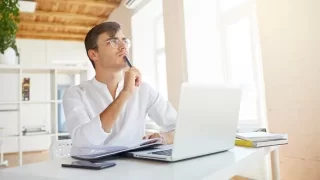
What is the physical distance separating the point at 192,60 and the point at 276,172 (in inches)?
69.1

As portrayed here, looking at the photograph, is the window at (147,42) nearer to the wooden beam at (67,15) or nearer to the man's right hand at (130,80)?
the wooden beam at (67,15)

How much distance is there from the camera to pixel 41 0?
4.60 m

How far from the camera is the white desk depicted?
0.66 m

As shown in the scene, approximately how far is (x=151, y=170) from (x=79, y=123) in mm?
450

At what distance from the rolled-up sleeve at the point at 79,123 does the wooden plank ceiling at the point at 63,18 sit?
12.8ft

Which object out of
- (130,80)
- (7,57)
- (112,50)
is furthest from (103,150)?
(7,57)

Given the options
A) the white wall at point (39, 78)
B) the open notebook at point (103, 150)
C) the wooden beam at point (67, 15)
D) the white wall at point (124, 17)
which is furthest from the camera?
the white wall at point (39, 78)

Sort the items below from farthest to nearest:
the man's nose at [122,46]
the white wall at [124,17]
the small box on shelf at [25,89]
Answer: the white wall at [124,17] < the small box on shelf at [25,89] < the man's nose at [122,46]

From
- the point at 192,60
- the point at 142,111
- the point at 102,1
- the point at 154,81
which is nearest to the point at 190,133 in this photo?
the point at 142,111

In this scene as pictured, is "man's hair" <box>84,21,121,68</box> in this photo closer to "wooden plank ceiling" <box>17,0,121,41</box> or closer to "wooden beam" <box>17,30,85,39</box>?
"wooden plank ceiling" <box>17,0,121,41</box>

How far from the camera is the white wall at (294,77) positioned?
1.60 m

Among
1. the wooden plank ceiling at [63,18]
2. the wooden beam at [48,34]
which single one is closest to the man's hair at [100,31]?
the wooden plank ceiling at [63,18]

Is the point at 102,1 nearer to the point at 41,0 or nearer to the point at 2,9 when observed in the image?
the point at 41,0

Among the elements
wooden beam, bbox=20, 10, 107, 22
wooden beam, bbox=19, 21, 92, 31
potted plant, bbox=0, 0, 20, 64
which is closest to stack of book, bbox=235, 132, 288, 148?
potted plant, bbox=0, 0, 20, 64
